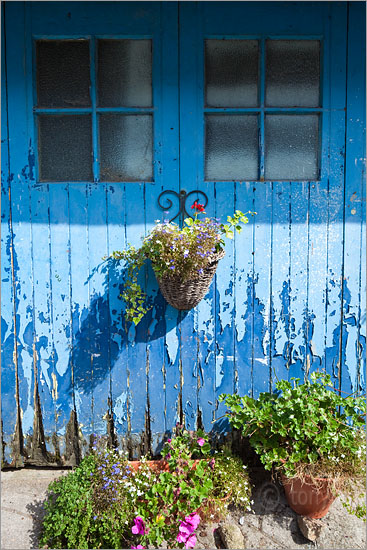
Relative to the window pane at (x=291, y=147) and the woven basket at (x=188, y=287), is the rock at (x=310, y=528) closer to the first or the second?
the woven basket at (x=188, y=287)

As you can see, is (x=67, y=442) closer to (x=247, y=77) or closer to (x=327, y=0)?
(x=247, y=77)

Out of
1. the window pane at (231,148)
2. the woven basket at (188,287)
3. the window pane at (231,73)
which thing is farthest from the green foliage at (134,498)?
the window pane at (231,73)

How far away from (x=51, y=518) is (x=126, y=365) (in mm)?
949

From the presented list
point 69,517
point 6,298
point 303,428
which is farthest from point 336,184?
point 69,517

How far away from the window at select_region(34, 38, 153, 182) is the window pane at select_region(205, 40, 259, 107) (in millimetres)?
382

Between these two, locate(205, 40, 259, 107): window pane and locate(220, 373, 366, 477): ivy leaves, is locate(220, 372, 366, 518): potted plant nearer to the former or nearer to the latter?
locate(220, 373, 366, 477): ivy leaves

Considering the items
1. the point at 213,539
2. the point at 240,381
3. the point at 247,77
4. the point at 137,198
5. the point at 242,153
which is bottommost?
the point at 213,539

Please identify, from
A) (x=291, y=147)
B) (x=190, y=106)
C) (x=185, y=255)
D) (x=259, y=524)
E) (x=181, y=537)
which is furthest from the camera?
(x=291, y=147)

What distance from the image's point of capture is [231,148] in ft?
9.32

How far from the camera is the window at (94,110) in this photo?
276 cm

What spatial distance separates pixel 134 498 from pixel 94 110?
232 centimetres

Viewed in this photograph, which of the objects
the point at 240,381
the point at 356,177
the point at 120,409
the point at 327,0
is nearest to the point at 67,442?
the point at 120,409

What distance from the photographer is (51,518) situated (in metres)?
2.44

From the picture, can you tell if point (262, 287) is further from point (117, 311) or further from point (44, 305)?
point (44, 305)
